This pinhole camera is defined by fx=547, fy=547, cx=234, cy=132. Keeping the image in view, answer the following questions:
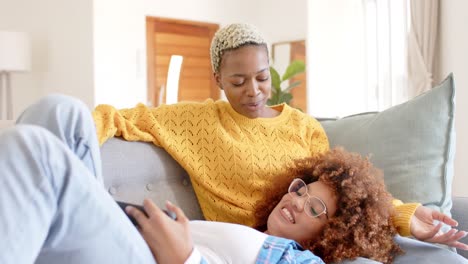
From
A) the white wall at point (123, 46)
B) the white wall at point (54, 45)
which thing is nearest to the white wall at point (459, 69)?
the white wall at point (123, 46)

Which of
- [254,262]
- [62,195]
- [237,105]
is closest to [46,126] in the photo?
[62,195]

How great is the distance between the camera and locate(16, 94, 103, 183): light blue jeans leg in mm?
1054

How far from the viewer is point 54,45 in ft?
15.8

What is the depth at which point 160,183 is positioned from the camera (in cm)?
170

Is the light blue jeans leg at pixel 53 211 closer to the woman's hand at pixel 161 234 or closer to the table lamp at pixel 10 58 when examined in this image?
the woman's hand at pixel 161 234

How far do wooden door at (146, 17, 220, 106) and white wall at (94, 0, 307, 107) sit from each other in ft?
0.36

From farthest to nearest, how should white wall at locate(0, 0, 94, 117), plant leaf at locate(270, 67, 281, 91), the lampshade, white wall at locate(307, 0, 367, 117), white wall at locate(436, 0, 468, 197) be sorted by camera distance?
white wall at locate(307, 0, 367, 117) → white wall at locate(0, 0, 94, 117) → the lampshade → plant leaf at locate(270, 67, 281, 91) → white wall at locate(436, 0, 468, 197)

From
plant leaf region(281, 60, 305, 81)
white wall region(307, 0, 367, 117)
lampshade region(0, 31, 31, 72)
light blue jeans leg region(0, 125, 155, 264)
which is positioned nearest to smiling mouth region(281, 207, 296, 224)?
light blue jeans leg region(0, 125, 155, 264)

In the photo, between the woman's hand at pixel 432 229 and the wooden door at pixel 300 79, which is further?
the wooden door at pixel 300 79

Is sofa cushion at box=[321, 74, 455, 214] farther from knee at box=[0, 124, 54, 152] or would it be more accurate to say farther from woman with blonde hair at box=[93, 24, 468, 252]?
knee at box=[0, 124, 54, 152]

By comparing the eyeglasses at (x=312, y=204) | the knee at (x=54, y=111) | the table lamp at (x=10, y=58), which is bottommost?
the eyeglasses at (x=312, y=204)

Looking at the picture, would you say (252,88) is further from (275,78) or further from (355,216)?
(275,78)

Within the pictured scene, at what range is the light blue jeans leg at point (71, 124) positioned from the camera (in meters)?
1.05

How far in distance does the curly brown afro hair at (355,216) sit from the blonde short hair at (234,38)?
0.46 metres
